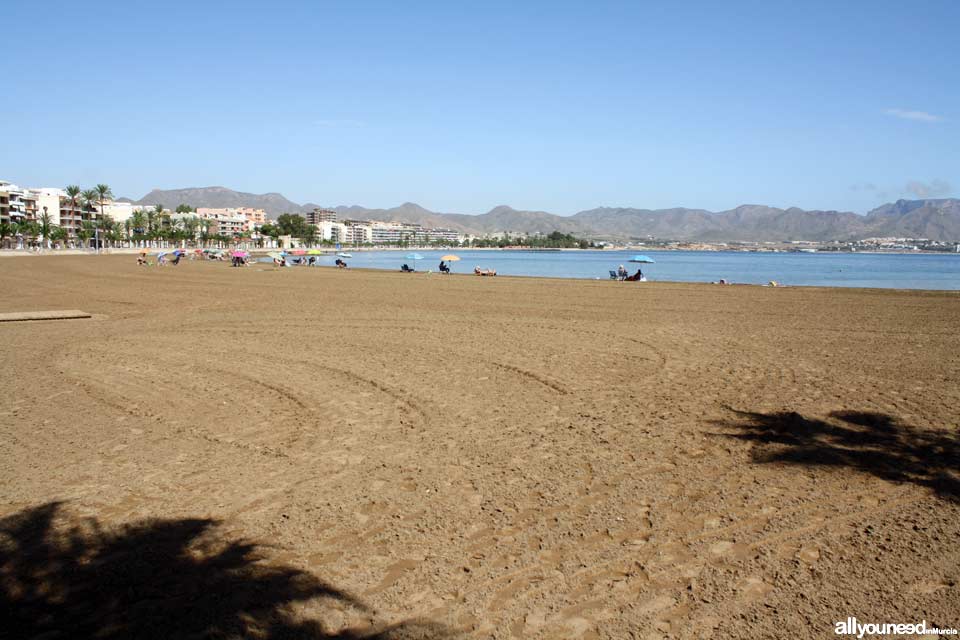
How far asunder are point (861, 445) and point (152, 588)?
566 cm

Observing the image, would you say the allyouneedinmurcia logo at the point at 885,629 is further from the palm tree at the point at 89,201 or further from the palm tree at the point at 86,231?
the palm tree at the point at 89,201

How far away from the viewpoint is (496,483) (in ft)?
17.0

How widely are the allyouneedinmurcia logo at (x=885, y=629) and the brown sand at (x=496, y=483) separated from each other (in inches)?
2.0

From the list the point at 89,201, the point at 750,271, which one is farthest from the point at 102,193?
the point at 750,271

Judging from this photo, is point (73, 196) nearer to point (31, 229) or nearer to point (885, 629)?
point (31, 229)

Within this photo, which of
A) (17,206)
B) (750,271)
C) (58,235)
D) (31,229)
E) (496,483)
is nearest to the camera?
(496,483)

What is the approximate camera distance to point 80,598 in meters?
3.48

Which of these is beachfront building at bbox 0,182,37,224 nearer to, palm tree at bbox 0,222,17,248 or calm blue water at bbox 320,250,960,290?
palm tree at bbox 0,222,17,248

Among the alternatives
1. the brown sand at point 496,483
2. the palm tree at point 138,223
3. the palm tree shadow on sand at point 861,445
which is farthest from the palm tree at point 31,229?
the palm tree shadow on sand at point 861,445

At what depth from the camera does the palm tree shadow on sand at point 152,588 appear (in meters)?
3.23

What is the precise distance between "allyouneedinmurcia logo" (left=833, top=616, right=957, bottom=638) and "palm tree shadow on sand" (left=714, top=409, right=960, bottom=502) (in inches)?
77.0

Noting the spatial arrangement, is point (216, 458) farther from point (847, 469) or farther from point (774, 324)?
point (774, 324)

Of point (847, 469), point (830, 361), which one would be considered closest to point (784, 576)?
point (847, 469)

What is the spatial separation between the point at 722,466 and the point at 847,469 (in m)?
0.97
